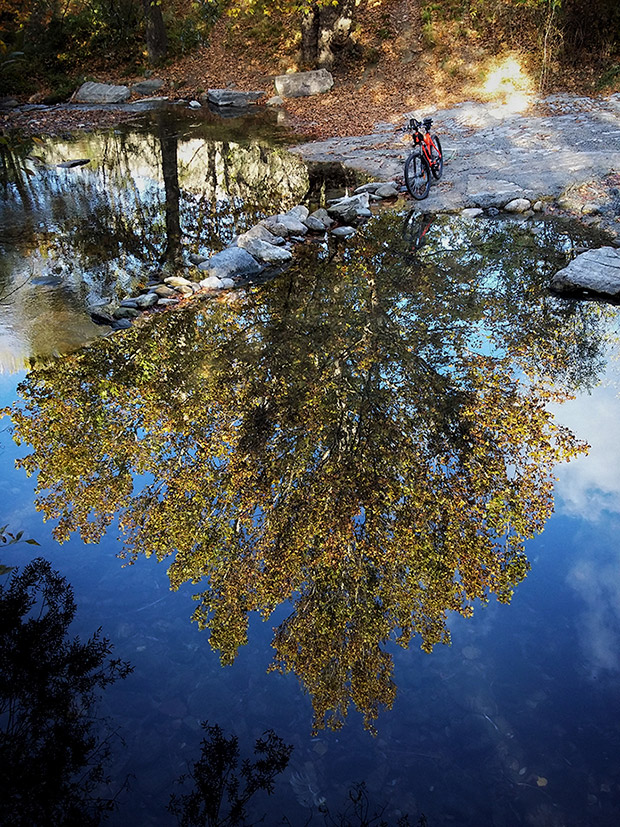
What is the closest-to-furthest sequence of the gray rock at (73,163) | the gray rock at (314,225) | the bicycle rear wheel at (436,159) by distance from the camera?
the gray rock at (314,225) < the bicycle rear wheel at (436,159) < the gray rock at (73,163)

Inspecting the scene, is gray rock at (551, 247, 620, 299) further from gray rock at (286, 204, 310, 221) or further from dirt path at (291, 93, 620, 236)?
gray rock at (286, 204, 310, 221)

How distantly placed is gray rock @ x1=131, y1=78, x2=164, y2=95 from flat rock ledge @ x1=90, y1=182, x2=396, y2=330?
15.2 m

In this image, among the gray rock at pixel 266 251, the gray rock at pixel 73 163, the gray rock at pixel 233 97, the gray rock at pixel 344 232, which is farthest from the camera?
the gray rock at pixel 233 97

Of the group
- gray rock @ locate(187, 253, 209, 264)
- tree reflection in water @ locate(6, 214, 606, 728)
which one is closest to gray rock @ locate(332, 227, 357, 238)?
tree reflection in water @ locate(6, 214, 606, 728)

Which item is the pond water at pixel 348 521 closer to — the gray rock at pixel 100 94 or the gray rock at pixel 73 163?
the gray rock at pixel 73 163

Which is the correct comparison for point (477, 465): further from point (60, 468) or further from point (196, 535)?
point (60, 468)

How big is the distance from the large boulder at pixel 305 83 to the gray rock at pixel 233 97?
110cm

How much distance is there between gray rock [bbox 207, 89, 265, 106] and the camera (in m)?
20.9

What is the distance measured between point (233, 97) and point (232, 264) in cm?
1475

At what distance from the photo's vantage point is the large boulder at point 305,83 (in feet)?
66.3

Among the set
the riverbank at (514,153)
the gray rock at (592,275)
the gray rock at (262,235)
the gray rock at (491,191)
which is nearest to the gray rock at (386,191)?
the riverbank at (514,153)

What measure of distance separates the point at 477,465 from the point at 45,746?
4.08 meters

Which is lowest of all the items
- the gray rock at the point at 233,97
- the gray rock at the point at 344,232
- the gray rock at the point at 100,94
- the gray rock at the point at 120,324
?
the gray rock at the point at 120,324

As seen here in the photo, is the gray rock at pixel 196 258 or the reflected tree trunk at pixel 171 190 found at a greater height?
the reflected tree trunk at pixel 171 190
